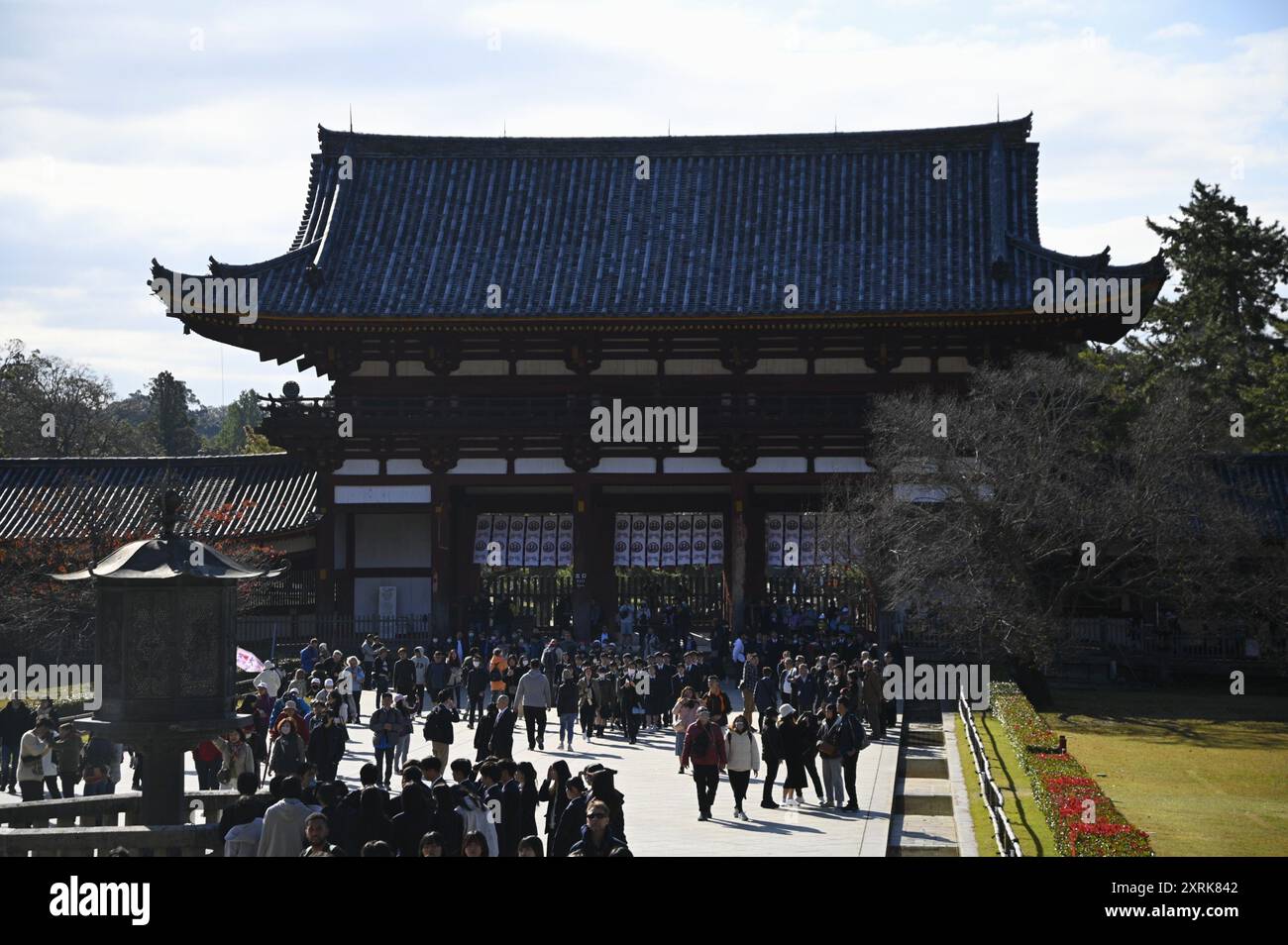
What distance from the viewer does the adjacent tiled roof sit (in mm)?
38906

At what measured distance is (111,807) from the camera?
17.4 m

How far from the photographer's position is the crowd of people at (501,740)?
13742mm

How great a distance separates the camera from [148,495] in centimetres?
4012

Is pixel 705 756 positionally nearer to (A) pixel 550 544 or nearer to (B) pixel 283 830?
→ (B) pixel 283 830

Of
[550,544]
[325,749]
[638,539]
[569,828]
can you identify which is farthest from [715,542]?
[569,828]

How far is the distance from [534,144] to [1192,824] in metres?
30.9

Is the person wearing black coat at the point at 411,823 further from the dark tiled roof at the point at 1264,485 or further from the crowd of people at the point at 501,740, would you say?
the dark tiled roof at the point at 1264,485

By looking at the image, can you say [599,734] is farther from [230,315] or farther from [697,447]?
[230,315]

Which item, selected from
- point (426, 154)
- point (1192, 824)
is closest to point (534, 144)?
point (426, 154)

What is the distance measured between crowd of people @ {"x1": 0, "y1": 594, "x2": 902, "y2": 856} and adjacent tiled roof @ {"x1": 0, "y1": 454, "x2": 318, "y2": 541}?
17.6 ft

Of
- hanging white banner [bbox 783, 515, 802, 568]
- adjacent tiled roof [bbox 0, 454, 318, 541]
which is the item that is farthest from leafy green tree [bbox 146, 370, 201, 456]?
hanging white banner [bbox 783, 515, 802, 568]

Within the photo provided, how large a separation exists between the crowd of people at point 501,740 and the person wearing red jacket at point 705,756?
0.03m

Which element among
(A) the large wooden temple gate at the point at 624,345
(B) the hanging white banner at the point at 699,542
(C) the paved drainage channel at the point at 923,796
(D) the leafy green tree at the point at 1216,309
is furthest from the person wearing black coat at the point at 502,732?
(D) the leafy green tree at the point at 1216,309
